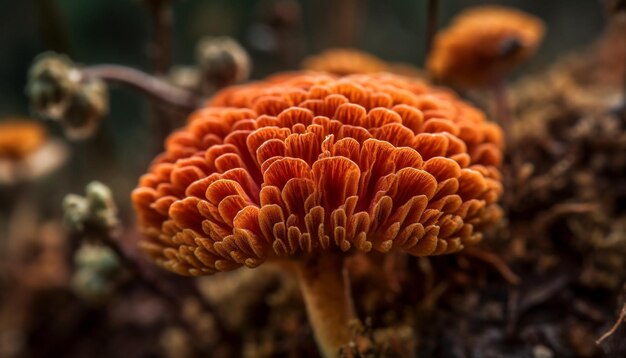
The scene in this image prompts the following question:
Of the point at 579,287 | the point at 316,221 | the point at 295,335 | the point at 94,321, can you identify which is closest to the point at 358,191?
the point at 316,221

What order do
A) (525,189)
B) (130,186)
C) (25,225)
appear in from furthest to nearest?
(130,186), (25,225), (525,189)

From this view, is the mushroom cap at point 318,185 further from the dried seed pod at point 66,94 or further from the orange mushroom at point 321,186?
the dried seed pod at point 66,94

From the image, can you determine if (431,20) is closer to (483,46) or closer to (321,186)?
(483,46)

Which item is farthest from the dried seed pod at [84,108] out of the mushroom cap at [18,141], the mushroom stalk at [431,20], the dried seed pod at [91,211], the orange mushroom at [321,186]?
the mushroom stalk at [431,20]

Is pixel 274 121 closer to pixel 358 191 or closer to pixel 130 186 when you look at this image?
pixel 358 191

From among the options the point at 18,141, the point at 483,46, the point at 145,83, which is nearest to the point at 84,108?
the point at 145,83
